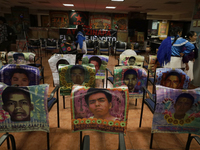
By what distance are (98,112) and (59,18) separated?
1169 centimetres

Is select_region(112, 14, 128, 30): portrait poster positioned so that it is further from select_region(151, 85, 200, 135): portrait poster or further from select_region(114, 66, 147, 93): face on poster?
select_region(151, 85, 200, 135): portrait poster

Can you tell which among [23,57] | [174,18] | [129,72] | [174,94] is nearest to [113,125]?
[174,94]

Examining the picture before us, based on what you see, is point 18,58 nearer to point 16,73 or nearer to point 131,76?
point 16,73

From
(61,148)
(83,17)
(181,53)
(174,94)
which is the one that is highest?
(83,17)

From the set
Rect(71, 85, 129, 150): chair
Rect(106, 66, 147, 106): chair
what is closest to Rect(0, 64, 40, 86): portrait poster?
Rect(71, 85, 129, 150): chair

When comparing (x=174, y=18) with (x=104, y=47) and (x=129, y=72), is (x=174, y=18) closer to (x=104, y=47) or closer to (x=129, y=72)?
(x=104, y=47)

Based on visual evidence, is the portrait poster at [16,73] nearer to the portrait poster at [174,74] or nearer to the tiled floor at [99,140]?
the tiled floor at [99,140]

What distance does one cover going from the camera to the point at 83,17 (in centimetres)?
1152

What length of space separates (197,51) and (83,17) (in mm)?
9475

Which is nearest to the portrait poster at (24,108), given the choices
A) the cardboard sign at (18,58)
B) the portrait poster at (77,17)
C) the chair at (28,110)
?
the chair at (28,110)

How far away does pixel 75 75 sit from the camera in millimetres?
2178

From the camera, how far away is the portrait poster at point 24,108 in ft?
4.33

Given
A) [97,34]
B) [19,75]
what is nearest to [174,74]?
[19,75]

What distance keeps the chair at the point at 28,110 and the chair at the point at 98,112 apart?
291 mm
